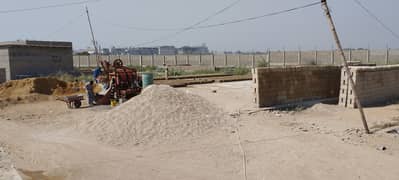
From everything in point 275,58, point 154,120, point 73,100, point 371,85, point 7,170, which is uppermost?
point 275,58

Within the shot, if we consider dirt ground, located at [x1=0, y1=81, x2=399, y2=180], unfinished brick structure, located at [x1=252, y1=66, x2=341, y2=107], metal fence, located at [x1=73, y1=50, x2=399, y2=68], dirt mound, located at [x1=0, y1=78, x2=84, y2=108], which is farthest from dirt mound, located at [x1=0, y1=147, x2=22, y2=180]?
metal fence, located at [x1=73, y1=50, x2=399, y2=68]

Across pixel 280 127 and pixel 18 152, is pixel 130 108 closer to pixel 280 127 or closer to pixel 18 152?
pixel 18 152

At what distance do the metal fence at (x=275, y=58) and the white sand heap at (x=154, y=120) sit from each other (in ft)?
65.2

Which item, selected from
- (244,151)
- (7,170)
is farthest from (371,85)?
(7,170)

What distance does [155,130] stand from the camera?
10039mm

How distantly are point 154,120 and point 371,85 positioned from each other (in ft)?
24.3

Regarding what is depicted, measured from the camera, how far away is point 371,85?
12984mm

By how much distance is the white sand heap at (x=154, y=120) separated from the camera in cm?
981

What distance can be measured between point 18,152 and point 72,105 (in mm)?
6498

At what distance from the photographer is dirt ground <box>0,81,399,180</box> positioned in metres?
7.27

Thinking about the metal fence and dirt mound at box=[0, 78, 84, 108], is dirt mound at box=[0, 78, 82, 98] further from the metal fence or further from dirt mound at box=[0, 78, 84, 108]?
the metal fence

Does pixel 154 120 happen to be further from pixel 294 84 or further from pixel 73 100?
pixel 73 100

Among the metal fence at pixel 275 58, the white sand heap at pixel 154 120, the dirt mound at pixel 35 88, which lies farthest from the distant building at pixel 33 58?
the white sand heap at pixel 154 120

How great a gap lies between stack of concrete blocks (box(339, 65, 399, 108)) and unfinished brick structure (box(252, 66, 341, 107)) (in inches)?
34.2
